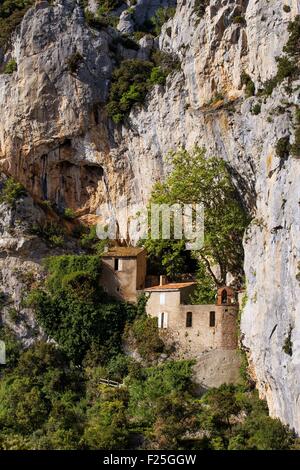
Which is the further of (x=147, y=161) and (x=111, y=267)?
(x=147, y=161)

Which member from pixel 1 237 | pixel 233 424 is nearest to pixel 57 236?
pixel 1 237

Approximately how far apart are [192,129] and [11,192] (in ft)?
39.6

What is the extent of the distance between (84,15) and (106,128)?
8582 millimetres

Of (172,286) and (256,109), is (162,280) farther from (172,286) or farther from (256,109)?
(256,109)

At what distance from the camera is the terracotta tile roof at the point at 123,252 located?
5134cm

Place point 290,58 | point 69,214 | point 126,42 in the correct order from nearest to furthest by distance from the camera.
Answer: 1. point 290,58
2. point 69,214
3. point 126,42

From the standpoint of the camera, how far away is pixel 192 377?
45.9m

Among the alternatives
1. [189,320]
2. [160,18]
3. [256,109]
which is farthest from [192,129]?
[160,18]

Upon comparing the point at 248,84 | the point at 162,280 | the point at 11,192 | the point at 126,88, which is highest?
the point at 126,88

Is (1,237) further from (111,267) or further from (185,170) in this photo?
(185,170)

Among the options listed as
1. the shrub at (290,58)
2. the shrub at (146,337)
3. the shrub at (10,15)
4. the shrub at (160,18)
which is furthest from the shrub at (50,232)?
the shrub at (160,18)

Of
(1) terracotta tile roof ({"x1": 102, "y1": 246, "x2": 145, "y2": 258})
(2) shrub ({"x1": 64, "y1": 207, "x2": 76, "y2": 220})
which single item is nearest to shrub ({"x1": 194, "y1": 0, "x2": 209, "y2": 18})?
(1) terracotta tile roof ({"x1": 102, "y1": 246, "x2": 145, "y2": 258})

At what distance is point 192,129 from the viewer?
171 feet

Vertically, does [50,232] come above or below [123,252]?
above
